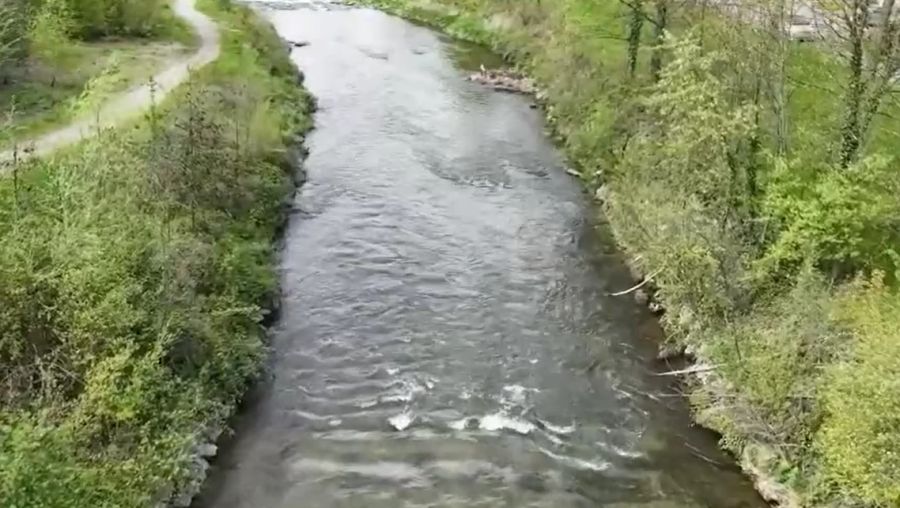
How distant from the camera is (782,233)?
22625mm

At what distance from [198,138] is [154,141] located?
5.54ft

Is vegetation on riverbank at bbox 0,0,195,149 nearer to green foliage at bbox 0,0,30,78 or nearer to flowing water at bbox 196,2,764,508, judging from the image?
green foliage at bbox 0,0,30,78

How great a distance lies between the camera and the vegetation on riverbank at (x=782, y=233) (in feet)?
58.0

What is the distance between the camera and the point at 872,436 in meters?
16.2

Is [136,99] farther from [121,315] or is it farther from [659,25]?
[659,25]

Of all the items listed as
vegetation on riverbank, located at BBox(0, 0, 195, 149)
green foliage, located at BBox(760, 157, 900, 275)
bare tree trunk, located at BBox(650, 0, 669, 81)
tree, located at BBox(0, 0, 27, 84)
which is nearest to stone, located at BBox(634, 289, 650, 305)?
green foliage, located at BBox(760, 157, 900, 275)

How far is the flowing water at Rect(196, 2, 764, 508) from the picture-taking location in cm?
1953

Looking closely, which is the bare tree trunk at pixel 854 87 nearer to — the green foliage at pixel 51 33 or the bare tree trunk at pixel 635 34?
the bare tree trunk at pixel 635 34

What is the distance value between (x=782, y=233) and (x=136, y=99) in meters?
21.3

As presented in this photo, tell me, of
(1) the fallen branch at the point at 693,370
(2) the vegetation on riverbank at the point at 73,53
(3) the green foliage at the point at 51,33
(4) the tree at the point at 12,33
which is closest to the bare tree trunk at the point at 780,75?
(1) the fallen branch at the point at 693,370

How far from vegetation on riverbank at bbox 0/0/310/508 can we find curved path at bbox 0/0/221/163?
1.61 metres

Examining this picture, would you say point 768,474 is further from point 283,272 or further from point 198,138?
point 198,138

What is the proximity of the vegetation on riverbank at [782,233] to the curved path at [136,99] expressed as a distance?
15.4 metres

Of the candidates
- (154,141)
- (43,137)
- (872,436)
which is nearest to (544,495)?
(872,436)
